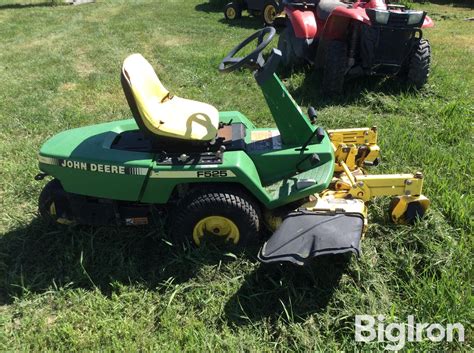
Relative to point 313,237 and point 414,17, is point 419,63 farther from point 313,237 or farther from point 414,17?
point 313,237

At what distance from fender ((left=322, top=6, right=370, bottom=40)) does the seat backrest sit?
2.87 metres

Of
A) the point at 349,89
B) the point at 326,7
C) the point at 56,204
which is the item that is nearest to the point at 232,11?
the point at 326,7

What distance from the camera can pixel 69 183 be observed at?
2879 mm

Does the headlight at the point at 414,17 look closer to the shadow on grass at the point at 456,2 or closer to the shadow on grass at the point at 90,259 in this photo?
the shadow on grass at the point at 90,259

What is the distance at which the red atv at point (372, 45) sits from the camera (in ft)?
16.2

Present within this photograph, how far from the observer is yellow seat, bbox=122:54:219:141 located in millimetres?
2789

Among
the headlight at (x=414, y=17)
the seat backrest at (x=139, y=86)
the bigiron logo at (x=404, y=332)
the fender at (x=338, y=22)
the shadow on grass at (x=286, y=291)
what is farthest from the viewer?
the fender at (x=338, y=22)

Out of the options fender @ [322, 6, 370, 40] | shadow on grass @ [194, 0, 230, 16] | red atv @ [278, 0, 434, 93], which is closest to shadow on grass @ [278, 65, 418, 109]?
red atv @ [278, 0, 434, 93]

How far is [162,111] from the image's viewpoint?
3055mm

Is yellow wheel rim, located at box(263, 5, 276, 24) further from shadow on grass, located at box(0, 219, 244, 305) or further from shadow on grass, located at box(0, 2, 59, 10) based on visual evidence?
shadow on grass, located at box(0, 219, 244, 305)

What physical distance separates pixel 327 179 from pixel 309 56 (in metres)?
3.69

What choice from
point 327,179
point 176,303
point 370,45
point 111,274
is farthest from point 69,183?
point 370,45

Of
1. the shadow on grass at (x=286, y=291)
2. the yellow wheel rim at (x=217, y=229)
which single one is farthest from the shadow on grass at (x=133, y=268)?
the yellow wheel rim at (x=217, y=229)

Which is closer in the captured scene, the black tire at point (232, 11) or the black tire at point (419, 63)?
the black tire at point (419, 63)
